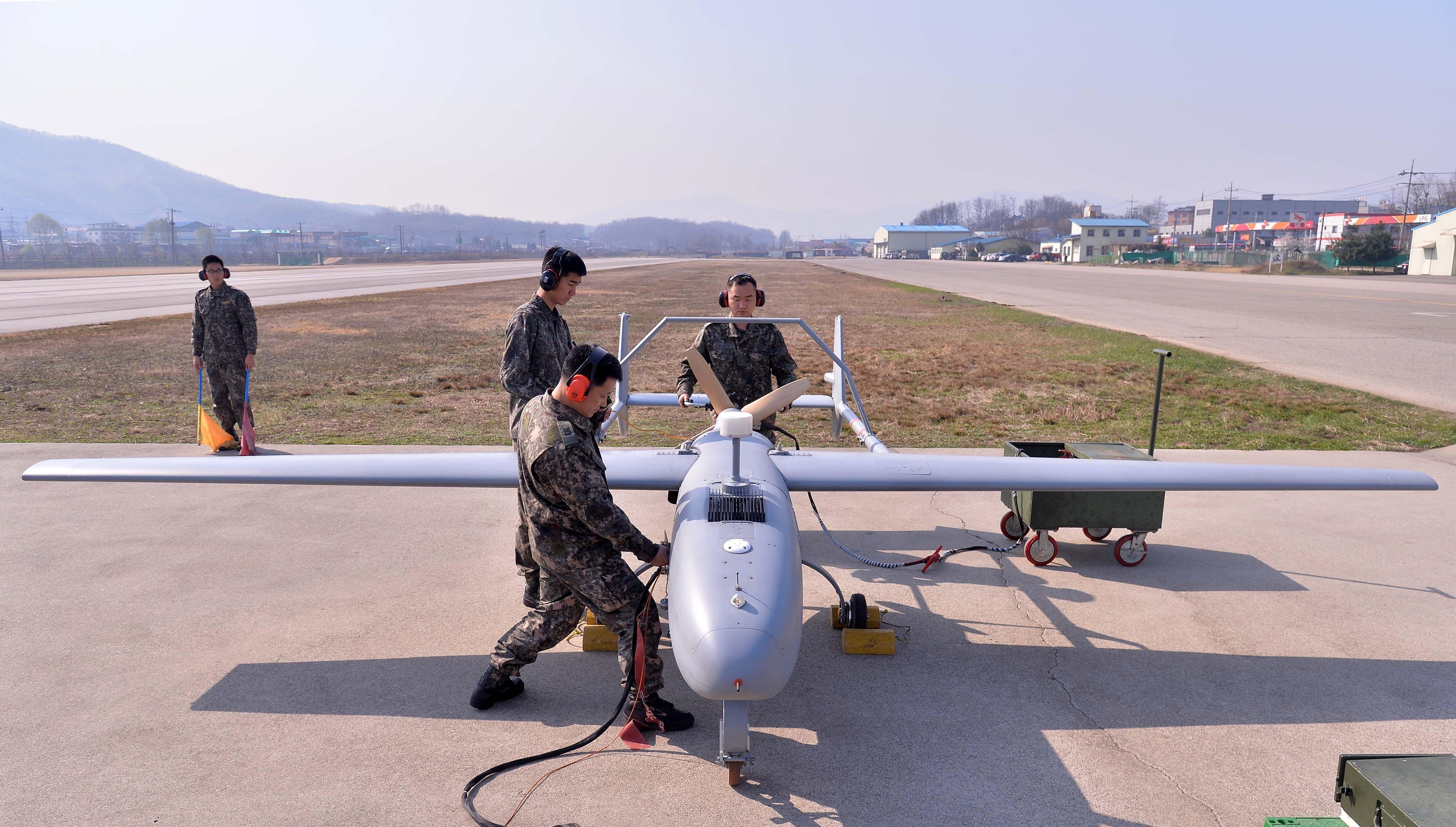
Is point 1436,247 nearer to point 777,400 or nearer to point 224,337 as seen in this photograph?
point 777,400

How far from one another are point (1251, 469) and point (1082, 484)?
1393 mm

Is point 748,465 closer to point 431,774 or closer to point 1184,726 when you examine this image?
point 431,774

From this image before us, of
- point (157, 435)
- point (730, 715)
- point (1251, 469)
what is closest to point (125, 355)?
point (157, 435)

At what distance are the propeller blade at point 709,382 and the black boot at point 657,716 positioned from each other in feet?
7.49

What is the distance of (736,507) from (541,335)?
262cm

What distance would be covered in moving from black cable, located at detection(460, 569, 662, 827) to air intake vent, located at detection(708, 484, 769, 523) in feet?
1.92

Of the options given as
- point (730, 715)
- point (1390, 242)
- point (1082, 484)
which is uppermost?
point (1390, 242)

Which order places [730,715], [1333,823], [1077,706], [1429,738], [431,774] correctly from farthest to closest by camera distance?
[1077,706] → [1429,738] → [431,774] → [730,715] → [1333,823]

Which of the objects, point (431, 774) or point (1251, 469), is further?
point (1251, 469)

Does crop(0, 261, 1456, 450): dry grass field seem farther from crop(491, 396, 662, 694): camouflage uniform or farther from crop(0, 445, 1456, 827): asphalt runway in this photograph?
crop(491, 396, 662, 694): camouflage uniform

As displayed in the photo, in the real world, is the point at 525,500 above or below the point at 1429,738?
above

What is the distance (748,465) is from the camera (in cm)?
571

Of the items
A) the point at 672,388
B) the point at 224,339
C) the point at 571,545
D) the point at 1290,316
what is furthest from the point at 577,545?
the point at 1290,316

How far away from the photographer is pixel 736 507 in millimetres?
4965
